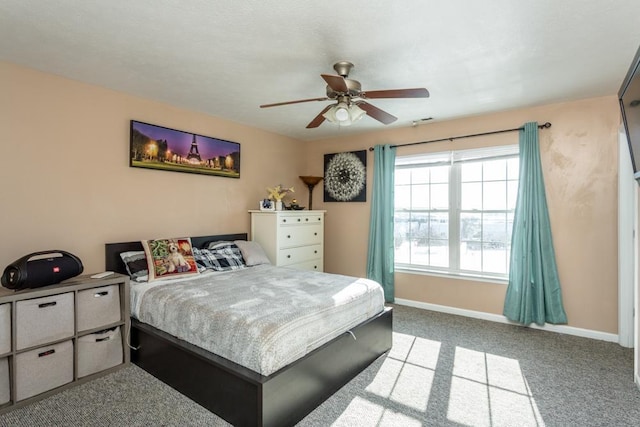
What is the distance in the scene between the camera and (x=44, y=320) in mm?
2285

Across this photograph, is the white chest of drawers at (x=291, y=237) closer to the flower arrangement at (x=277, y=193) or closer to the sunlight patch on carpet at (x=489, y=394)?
the flower arrangement at (x=277, y=193)

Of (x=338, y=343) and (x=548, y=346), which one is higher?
(x=338, y=343)

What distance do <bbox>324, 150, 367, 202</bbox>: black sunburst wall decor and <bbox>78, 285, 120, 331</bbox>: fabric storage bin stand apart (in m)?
3.28

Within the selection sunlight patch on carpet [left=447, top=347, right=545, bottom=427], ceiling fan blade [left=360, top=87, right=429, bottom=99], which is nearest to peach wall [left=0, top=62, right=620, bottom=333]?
sunlight patch on carpet [left=447, top=347, right=545, bottom=427]

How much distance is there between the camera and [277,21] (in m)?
2.01

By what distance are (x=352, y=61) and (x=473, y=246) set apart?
2.81 meters

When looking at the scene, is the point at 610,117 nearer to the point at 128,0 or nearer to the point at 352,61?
the point at 352,61

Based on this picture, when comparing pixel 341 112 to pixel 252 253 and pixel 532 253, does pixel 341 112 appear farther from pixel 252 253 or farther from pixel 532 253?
pixel 532 253

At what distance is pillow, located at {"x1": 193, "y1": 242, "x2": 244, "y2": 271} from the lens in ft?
11.6

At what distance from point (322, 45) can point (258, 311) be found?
1893mm

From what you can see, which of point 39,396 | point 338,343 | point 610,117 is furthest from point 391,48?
point 39,396

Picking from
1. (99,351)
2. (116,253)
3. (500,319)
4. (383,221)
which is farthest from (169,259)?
(500,319)

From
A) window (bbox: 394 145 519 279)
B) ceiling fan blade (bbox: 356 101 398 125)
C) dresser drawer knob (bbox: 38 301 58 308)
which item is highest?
ceiling fan blade (bbox: 356 101 398 125)

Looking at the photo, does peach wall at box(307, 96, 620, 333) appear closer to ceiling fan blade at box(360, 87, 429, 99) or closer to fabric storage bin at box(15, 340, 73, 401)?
ceiling fan blade at box(360, 87, 429, 99)
